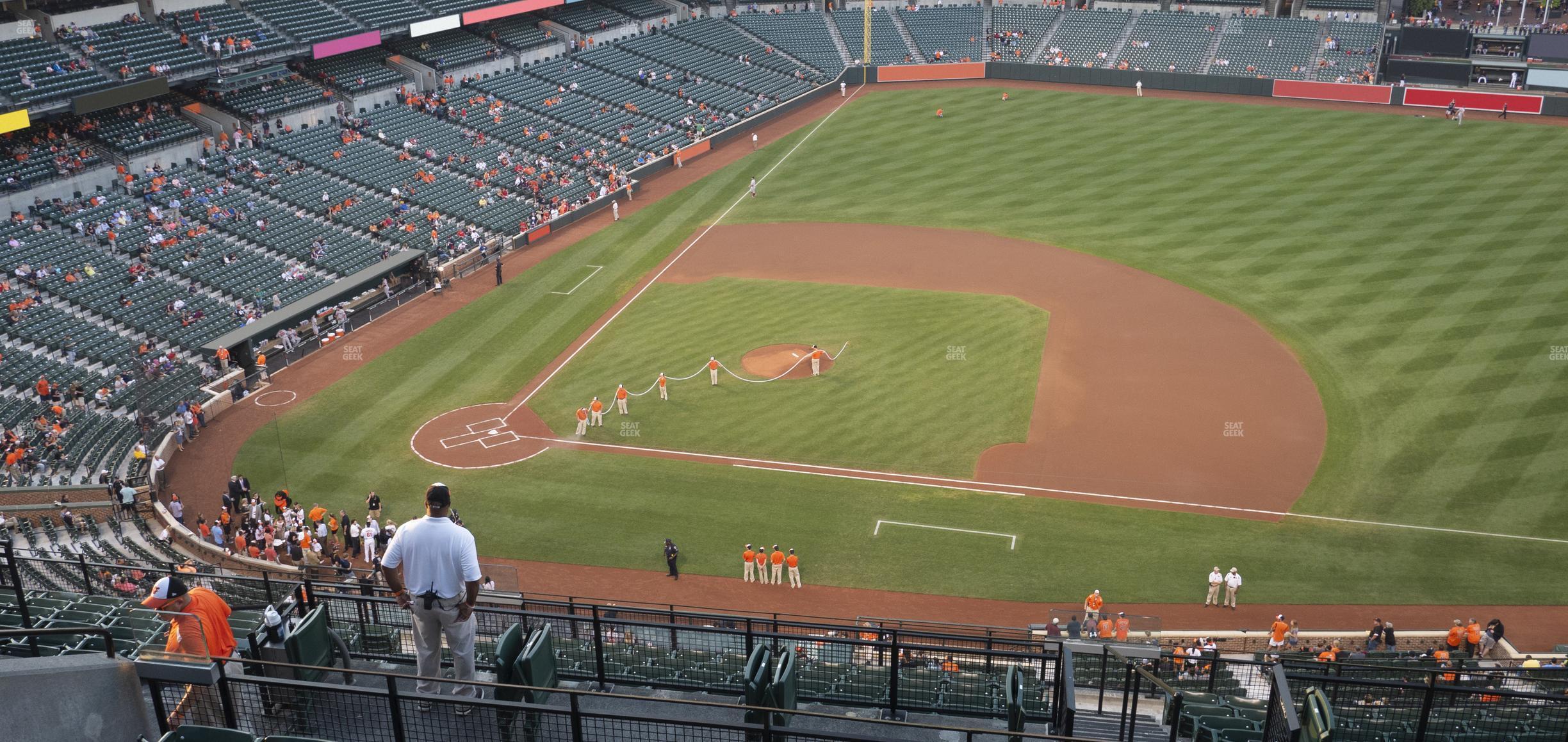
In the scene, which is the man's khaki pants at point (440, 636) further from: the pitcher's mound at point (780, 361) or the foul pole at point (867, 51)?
the foul pole at point (867, 51)

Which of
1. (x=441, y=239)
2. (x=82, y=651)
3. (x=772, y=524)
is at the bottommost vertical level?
(x=772, y=524)

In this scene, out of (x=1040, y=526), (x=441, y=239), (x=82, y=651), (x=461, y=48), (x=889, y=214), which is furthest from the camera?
(x=461, y=48)

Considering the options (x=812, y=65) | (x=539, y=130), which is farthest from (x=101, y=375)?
(x=812, y=65)

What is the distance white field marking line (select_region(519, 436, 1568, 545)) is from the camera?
96.2 feet

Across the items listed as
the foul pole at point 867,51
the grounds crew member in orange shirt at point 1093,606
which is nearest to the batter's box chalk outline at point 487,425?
the grounds crew member in orange shirt at point 1093,606

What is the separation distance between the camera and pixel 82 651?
1135cm

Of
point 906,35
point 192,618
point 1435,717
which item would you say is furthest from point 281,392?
point 906,35

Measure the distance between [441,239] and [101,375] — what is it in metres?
15.2

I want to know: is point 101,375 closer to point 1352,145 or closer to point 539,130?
point 539,130

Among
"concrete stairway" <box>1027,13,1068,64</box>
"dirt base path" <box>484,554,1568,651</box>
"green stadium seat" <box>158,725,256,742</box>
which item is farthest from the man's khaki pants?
"concrete stairway" <box>1027,13,1068,64</box>

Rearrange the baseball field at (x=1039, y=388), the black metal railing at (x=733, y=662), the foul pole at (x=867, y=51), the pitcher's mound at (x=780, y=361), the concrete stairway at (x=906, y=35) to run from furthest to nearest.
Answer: the concrete stairway at (x=906, y=35) < the foul pole at (x=867, y=51) < the pitcher's mound at (x=780, y=361) < the baseball field at (x=1039, y=388) < the black metal railing at (x=733, y=662)

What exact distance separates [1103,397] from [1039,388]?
1961 millimetres

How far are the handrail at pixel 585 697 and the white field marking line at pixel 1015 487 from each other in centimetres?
2072

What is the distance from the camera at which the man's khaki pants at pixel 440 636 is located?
10.6 m
